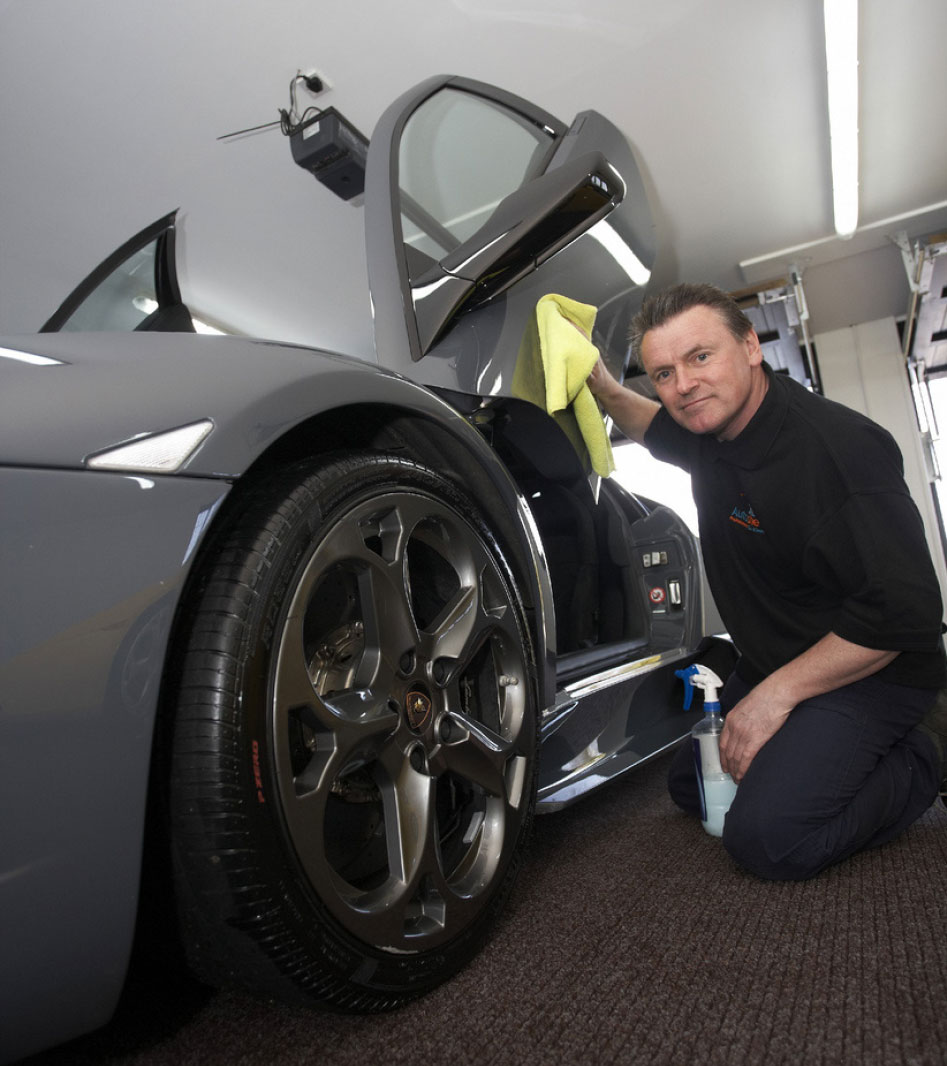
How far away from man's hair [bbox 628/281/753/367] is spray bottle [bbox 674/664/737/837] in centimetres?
83

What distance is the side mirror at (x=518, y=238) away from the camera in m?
1.39

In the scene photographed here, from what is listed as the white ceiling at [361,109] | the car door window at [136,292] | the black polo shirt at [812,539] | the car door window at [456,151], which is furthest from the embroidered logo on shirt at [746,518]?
the white ceiling at [361,109]

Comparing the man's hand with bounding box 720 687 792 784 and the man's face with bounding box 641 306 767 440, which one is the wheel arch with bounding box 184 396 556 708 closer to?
the man's hand with bounding box 720 687 792 784

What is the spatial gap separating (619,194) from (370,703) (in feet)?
3.65

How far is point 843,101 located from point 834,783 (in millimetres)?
4028

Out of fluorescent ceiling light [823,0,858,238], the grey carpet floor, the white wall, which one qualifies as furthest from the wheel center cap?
the white wall

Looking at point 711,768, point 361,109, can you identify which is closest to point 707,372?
point 711,768

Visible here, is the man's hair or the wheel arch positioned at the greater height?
the man's hair

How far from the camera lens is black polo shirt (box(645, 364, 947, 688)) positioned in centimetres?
144

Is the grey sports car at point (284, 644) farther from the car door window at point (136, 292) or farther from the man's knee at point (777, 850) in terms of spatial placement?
the man's knee at point (777, 850)

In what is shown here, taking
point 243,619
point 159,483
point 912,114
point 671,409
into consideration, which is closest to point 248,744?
point 243,619

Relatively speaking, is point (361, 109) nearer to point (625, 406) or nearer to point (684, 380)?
point (625, 406)

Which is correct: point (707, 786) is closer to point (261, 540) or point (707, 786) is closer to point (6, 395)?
point (261, 540)

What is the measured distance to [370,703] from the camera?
2.89 ft
